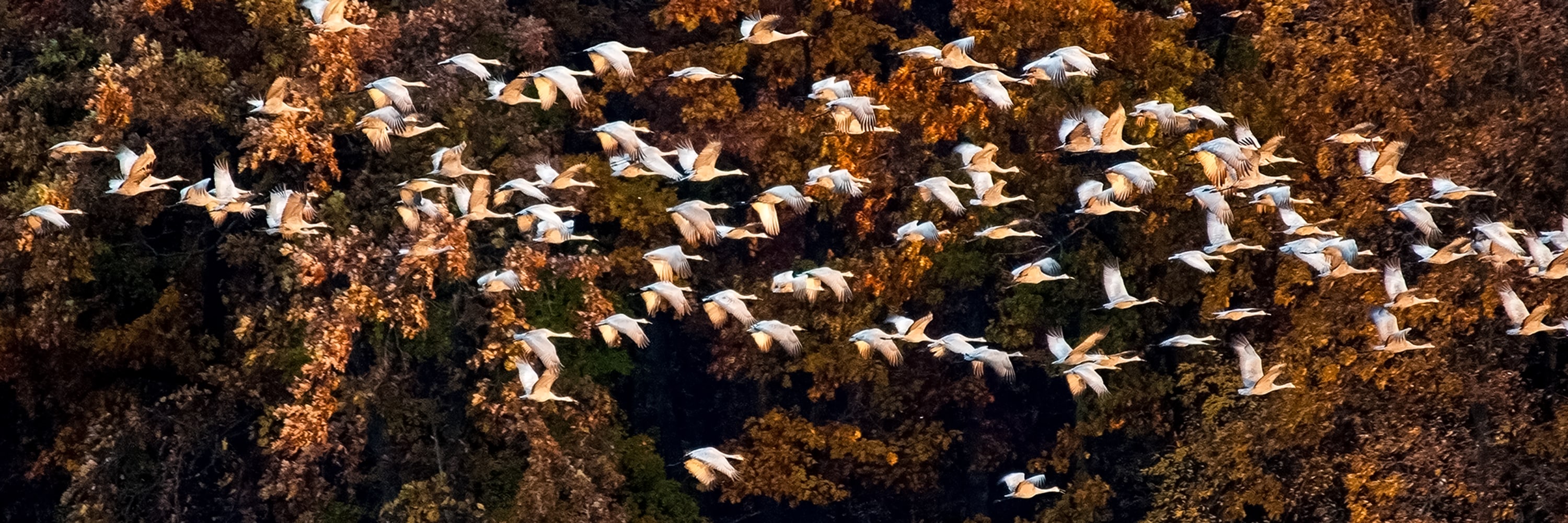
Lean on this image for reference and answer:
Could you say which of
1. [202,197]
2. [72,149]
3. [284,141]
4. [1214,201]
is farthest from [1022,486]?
[72,149]

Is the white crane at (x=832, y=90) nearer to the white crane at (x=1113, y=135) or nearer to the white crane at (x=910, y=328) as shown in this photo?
the white crane at (x=910, y=328)

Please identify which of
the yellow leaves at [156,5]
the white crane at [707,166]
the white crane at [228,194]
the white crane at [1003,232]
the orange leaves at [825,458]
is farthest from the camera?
the orange leaves at [825,458]

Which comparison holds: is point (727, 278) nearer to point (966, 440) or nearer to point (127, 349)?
point (966, 440)

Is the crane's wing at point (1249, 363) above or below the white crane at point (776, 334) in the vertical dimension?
below

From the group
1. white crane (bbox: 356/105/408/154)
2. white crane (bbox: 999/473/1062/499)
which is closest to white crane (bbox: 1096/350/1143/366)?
white crane (bbox: 999/473/1062/499)

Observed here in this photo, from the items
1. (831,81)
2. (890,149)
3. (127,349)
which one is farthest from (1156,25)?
(127,349)

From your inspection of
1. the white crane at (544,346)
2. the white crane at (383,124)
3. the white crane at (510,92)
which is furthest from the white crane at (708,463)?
the white crane at (383,124)
